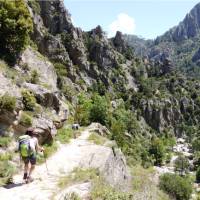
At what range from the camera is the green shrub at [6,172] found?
56.9ft

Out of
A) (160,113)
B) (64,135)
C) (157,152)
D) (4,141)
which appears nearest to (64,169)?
(4,141)

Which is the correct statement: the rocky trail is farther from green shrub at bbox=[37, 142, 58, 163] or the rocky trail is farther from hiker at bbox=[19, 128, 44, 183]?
hiker at bbox=[19, 128, 44, 183]

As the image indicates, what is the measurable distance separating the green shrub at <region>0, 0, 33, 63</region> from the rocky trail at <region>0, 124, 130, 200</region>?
12.9 metres

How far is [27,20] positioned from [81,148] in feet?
61.1

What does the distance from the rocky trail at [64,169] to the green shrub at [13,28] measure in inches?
507

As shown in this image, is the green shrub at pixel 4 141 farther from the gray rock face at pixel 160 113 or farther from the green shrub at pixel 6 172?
the gray rock face at pixel 160 113

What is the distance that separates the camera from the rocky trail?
15287 millimetres

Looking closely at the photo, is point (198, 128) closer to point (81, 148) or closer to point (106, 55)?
point (106, 55)

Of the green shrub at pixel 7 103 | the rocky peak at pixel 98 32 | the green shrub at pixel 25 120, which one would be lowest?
the green shrub at pixel 25 120

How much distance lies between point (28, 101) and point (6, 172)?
32.6ft

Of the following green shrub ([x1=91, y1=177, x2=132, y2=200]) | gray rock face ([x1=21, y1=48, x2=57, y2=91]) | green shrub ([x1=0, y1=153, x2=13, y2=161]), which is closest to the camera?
green shrub ([x1=91, y1=177, x2=132, y2=200])

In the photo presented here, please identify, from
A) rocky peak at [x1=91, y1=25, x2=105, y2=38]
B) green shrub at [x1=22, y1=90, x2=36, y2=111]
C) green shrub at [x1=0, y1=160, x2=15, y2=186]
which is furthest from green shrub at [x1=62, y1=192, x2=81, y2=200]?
rocky peak at [x1=91, y1=25, x2=105, y2=38]

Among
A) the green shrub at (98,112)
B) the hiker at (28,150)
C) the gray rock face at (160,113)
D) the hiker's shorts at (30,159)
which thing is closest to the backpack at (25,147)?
the hiker at (28,150)

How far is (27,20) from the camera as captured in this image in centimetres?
4012
